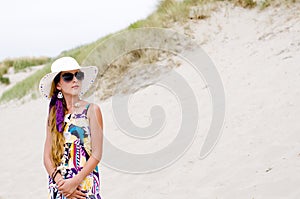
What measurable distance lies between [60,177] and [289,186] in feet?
6.47

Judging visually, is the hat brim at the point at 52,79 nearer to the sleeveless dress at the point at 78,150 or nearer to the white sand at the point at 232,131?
the sleeveless dress at the point at 78,150

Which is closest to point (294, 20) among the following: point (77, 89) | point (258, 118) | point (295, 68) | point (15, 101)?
point (295, 68)

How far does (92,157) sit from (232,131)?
10.2 feet

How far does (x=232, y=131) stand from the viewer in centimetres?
555

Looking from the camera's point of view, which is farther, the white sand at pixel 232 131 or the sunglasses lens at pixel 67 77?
the white sand at pixel 232 131

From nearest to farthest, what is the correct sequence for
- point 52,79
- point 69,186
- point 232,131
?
1. point 69,186
2. point 52,79
3. point 232,131

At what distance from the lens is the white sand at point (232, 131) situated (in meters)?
4.39

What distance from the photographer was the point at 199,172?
4.87 metres

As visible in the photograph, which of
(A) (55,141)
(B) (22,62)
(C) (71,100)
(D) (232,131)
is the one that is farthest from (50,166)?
(B) (22,62)

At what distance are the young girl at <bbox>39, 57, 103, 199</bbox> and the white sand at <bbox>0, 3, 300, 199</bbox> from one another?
1.73 m

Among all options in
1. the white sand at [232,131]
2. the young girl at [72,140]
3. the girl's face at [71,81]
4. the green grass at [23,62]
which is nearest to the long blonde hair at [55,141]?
the young girl at [72,140]

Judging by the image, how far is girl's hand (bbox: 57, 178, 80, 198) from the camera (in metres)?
2.70

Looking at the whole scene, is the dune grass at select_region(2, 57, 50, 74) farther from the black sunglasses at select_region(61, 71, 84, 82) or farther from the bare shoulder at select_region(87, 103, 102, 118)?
the bare shoulder at select_region(87, 103, 102, 118)

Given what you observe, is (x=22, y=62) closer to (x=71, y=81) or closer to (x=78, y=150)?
(x=71, y=81)
